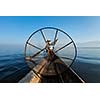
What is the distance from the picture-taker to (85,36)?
3502 millimetres

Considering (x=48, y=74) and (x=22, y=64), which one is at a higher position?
(x=22, y=64)

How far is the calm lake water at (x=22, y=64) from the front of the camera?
11.3 feet

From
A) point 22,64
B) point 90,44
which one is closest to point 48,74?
point 22,64

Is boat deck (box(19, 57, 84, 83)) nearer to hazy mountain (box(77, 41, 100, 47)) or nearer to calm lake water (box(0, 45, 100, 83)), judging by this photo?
calm lake water (box(0, 45, 100, 83))

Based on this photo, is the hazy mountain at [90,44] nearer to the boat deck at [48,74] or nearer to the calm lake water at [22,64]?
the calm lake water at [22,64]

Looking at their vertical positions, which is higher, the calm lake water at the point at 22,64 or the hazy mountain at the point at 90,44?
the hazy mountain at the point at 90,44

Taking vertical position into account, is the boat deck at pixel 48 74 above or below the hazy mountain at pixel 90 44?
below

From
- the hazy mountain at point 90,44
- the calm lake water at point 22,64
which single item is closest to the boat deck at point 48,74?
the calm lake water at point 22,64

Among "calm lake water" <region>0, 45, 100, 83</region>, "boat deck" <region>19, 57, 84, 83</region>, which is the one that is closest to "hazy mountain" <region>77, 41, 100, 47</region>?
"calm lake water" <region>0, 45, 100, 83</region>

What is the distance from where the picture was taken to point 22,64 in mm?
3596

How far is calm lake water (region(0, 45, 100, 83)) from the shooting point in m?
3.46

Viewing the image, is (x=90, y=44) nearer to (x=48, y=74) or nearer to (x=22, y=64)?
(x=48, y=74)
